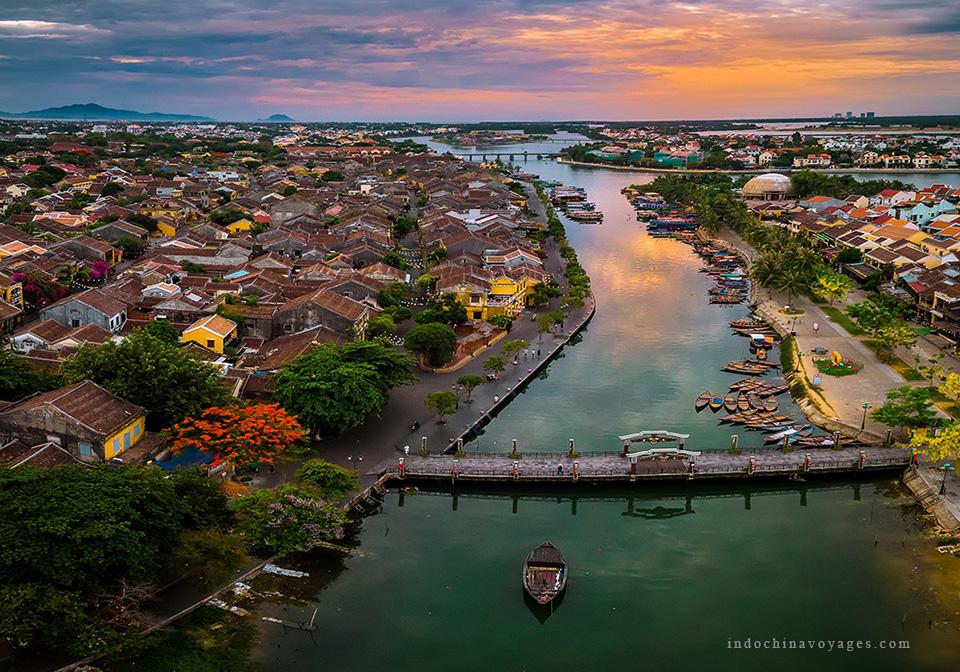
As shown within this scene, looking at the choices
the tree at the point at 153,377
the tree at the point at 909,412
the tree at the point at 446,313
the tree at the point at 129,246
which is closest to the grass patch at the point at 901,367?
the tree at the point at 909,412

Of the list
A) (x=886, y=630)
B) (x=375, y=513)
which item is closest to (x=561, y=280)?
(x=375, y=513)

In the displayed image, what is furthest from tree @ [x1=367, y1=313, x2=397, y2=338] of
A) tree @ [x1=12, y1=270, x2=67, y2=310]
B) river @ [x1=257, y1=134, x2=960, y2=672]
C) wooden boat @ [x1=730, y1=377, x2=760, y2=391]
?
tree @ [x1=12, y1=270, x2=67, y2=310]

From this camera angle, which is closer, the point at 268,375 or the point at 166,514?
the point at 166,514

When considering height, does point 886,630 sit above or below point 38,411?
below

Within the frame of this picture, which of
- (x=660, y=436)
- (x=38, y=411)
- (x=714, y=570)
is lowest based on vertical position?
(x=714, y=570)

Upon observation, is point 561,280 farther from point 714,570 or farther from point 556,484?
point 714,570

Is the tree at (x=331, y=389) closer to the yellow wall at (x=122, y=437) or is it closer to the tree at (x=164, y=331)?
the yellow wall at (x=122, y=437)
